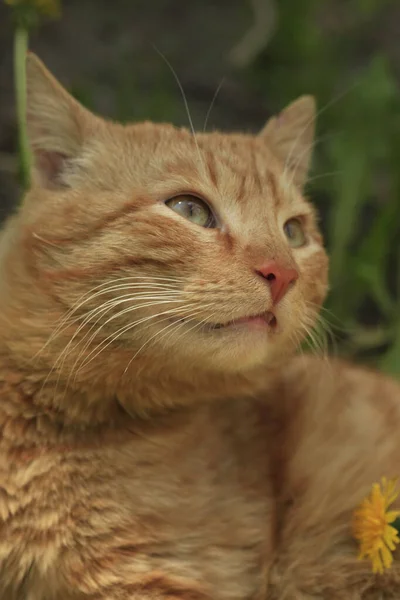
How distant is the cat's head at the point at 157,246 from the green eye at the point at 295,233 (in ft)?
0.04

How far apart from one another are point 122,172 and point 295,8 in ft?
6.48

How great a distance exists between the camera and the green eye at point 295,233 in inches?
56.2

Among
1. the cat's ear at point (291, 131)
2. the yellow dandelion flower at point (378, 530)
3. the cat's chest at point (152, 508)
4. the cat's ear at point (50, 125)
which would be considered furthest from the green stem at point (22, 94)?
the yellow dandelion flower at point (378, 530)

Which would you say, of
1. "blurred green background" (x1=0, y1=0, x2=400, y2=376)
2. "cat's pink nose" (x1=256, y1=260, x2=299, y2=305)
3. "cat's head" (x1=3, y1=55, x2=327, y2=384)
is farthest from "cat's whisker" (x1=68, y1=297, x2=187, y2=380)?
"blurred green background" (x1=0, y1=0, x2=400, y2=376)

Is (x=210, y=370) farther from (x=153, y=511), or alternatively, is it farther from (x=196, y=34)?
(x=196, y=34)

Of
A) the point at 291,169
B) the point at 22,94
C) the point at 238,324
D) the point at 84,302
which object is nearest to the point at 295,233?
the point at 291,169

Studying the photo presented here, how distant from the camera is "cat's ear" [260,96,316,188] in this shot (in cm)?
160

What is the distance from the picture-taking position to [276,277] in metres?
1.15

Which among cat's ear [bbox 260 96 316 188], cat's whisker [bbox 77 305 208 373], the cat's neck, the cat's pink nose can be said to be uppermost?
cat's ear [bbox 260 96 316 188]

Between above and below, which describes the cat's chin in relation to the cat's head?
below

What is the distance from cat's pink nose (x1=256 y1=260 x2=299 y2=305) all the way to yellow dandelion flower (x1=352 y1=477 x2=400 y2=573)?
37cm

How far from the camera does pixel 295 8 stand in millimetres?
2955

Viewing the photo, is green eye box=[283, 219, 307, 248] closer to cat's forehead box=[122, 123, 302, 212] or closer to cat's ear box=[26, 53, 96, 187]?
cat's forehead box=[122, 123, 302, 212]

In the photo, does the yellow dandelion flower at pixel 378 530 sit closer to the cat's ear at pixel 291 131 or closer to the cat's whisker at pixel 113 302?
the cat's whisker at pixel 113 302
